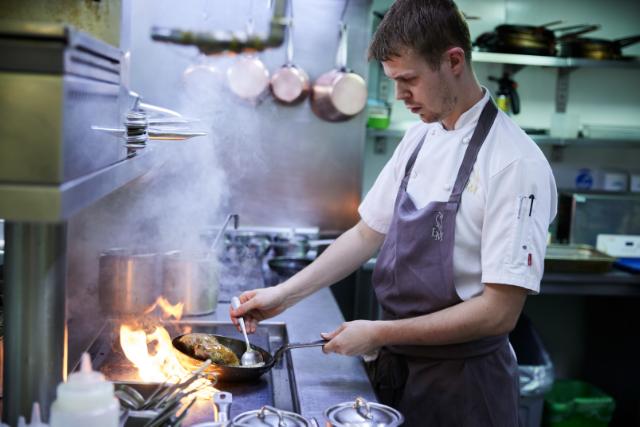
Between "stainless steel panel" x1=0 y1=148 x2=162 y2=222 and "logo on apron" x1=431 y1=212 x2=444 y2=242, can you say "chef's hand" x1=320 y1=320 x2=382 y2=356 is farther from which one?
"stainless steel panel" x1=0 y1=148 x2=162 y2=222

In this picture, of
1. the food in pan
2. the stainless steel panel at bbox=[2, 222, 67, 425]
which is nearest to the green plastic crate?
the food in pan

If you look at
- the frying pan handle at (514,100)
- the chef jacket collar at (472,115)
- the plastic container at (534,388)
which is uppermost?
the frying pan handle at (514,100)

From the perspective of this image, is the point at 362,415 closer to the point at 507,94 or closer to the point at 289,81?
the point at 289,81

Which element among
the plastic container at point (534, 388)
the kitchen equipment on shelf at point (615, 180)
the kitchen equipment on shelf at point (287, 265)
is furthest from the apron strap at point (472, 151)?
the kitchen equipment on shelf at point (615, 180)

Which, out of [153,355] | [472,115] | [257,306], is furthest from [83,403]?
[472,115]

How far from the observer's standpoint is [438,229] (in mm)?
1924

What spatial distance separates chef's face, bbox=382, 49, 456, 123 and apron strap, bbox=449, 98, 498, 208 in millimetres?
110

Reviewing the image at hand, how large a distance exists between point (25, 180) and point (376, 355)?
1.34 metres

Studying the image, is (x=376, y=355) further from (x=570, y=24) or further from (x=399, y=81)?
(x=570, y=24)

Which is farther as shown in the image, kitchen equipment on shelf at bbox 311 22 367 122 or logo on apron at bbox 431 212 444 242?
kitchen equipment on shelf at bbox 311 22 367 122

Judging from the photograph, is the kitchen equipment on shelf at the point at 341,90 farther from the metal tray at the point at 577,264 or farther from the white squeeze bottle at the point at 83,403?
the white squeeze bottle at the point at 83,403

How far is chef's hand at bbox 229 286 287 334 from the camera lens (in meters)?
2.05

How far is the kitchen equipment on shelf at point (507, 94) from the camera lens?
4.07 meters

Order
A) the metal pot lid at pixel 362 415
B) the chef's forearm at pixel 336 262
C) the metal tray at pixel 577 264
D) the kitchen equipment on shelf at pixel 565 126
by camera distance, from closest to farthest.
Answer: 1. the metal pot lid at pixel 362 415
2. the chef's forearm at pixel 336 262
3. the metal tray at pixel 577 264
4. the kitchen equipment on shelf at pixel 565 126
